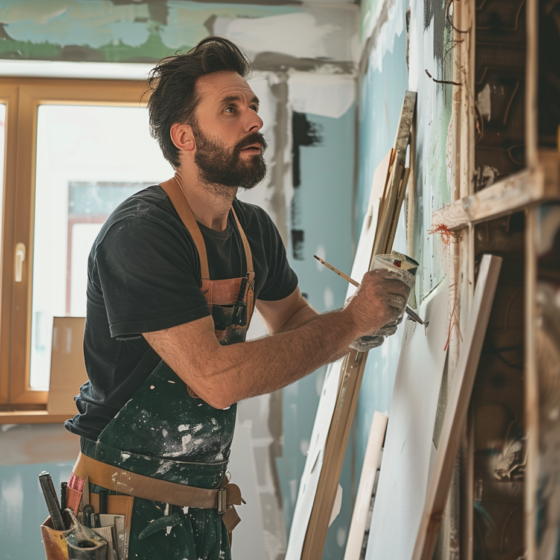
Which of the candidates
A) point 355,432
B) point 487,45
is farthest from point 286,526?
point 487,45

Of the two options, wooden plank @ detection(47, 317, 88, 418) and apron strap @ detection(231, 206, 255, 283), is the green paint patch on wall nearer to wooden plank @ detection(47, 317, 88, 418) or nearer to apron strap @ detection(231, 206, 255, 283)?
wooden plank @ detection(47, 317, 88, 418)

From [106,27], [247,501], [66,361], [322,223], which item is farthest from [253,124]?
[247,501]

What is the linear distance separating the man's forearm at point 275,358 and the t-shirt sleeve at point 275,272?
0.46 meters

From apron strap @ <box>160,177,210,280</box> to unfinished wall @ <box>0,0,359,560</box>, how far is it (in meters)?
1.26

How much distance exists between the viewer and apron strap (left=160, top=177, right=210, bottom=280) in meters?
1.35

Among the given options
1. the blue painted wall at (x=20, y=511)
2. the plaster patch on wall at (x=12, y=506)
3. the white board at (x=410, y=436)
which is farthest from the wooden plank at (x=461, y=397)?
the plaster patch on wall at (x=12, y=506)

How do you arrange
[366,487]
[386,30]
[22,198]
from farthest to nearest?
[22,198], [386,30], [366,487]

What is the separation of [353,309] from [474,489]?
462 mm

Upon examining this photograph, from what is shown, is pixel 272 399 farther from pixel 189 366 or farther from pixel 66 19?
pixel 66 19

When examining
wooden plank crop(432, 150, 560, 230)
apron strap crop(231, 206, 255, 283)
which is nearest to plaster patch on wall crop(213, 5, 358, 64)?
apron strap crop(231, 206, 255, 283)

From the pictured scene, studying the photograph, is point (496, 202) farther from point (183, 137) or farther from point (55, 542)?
point (55, 542)

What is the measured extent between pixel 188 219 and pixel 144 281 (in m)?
0.27

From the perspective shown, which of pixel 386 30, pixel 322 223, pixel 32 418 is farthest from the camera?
pixel 322 223

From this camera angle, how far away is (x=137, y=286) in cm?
116
